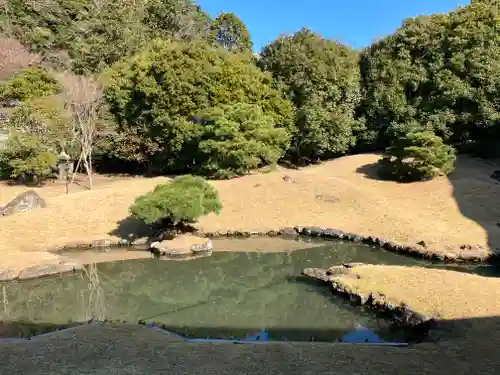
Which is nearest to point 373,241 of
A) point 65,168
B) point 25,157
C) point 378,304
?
point 378,304

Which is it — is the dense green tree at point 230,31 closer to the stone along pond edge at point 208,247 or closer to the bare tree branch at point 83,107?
the bare tree branch at point 83,107

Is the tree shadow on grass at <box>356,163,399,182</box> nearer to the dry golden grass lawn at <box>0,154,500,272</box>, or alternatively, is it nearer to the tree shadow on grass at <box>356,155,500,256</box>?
the tree shadow on grass at <box>356,155,500,256</box>

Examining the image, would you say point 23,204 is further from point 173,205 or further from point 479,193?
point 479,193

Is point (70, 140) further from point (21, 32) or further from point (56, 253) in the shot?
point (21, 32)

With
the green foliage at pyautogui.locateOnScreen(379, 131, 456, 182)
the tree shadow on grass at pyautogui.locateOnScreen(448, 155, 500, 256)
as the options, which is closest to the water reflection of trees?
the tree shadow on grass at pyautogui.locateOnScreen(448, 155, 500, 256)

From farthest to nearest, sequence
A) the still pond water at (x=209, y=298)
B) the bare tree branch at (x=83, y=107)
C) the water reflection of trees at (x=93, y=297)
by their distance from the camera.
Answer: the bare tree branch at (x=83, y=107) → the water reflection of trees at (x=93, y=297) → the still pond water at (x=209, y=298)

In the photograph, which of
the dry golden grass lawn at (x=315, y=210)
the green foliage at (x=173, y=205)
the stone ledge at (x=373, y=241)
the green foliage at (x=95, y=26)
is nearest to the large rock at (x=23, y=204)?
the dry golden grass lawn at (x=315, y=210)
